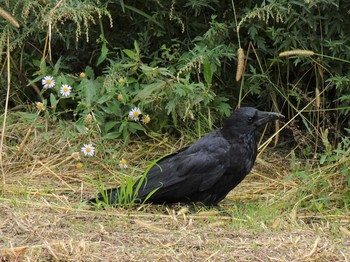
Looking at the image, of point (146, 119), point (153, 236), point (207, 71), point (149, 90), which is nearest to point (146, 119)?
point (146, 119)

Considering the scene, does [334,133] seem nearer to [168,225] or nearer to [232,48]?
[232,48]

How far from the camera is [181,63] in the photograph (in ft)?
21.8

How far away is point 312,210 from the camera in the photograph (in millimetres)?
5562

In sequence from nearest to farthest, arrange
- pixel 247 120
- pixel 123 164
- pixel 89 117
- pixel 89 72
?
1. pixel 247 120
2. pixel 123 164
3. pixel 89 117
4. pixel 89 72

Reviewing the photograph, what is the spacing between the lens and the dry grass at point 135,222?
4363 millimetres

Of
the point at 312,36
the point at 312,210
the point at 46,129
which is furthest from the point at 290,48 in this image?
the point at 46,129

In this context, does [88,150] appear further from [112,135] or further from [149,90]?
[149,90]

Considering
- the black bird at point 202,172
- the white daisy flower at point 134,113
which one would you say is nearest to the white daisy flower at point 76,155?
the white daisy flower at point 134,113

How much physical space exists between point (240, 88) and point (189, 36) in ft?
1.99

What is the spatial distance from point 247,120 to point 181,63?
1004 millimetres

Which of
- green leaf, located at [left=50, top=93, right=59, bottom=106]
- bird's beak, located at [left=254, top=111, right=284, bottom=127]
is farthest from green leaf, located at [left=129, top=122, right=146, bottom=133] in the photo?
bird's beak, located at [left=254, top=111, right=284, bottom=127]

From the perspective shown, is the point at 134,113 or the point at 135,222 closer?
the point at 135,222

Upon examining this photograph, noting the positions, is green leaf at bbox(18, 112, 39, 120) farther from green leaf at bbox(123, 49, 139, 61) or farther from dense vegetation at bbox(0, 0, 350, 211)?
green leaf at bbox(123, 49, 139, 61)

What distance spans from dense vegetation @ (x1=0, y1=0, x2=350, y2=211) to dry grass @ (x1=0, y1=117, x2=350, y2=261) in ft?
1.00
